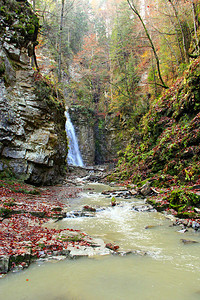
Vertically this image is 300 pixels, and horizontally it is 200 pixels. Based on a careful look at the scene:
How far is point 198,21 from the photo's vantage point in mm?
12703

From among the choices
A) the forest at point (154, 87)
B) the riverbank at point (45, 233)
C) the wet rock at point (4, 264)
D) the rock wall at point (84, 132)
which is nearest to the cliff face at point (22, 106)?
the forest at point (154, 87)

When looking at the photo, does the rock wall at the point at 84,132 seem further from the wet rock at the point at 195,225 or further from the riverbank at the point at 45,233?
the wet rock at the point at 195,225

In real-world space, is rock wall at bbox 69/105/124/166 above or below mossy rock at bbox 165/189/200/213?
above

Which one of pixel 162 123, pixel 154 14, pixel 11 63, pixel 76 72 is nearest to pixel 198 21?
pixel 154 14

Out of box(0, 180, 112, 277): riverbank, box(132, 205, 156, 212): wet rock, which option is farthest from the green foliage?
box(132, 205, 156, 212): wet rock

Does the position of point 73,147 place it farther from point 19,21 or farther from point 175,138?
point 175,138

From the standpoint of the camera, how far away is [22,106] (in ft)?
32.1

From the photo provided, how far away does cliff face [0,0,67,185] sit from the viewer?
Result: 29.5 feet

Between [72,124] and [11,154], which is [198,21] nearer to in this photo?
[11,154]

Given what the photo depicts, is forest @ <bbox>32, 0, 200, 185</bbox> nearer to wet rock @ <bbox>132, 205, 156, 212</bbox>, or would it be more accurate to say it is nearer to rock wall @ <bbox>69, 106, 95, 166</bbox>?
rock wall @ <bbox>69, 106, 95, 166</bbox>

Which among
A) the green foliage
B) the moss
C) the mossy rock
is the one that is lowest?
the mossy rock

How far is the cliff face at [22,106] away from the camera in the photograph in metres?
8.98

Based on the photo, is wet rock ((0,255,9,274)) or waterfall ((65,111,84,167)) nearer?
wet rock ((0,255,9,274))

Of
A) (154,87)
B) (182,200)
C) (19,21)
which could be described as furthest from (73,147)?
(182,200)
